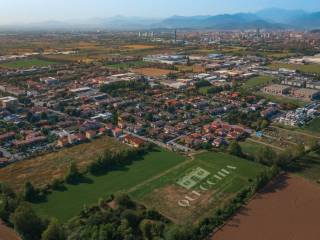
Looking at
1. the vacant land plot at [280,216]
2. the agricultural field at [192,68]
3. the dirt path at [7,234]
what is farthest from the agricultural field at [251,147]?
the agricultural field at [192,68]

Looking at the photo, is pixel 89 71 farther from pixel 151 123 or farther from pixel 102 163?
pixel 102 163

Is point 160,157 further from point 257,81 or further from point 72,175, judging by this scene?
point 257,81

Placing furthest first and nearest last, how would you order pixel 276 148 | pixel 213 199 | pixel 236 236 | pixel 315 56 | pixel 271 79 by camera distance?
pixel 315 56 < pixel 271 79 < pixel 276 148 < pixel 213 199 < pixel 236 236

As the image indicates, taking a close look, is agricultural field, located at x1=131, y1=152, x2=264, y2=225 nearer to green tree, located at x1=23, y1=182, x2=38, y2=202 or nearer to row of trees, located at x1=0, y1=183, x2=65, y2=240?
row of trees, located at x1=0, y1=183, x2=65, y2=240

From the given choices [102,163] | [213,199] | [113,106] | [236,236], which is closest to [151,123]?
[113,106]

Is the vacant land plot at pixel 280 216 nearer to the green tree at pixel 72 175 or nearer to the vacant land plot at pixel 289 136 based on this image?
the vacant land plot at pixel 289 136

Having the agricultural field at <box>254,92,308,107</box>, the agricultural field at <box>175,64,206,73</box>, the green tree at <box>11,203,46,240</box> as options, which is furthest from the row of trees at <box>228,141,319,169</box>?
the agricultural field at <box>175,64,206,73</box>

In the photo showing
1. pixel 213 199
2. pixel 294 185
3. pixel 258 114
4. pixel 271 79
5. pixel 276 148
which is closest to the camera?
pixel 213 199

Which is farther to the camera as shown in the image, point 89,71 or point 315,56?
point 315,56
